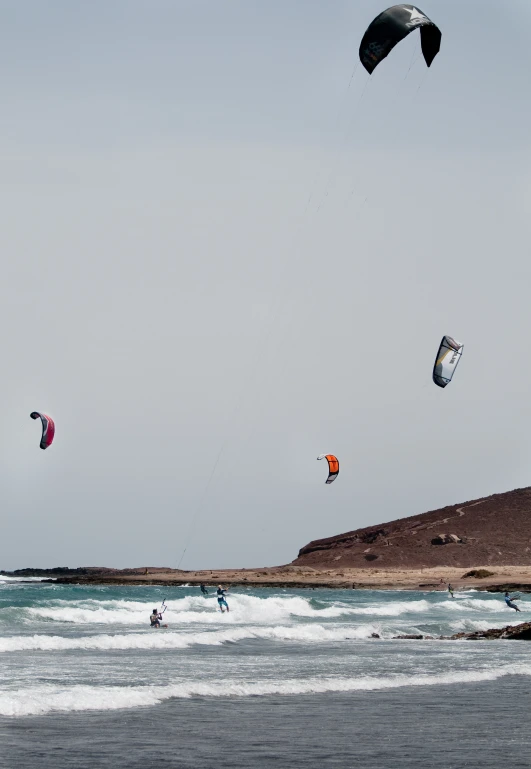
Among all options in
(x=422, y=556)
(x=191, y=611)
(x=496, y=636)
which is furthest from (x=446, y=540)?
(x=496, y=636)

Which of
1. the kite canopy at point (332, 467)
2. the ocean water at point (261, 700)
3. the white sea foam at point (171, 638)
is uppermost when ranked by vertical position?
the kite canopy at point (332, 467)

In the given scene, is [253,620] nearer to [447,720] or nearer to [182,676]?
[182,676]

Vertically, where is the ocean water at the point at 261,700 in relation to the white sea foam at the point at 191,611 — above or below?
below

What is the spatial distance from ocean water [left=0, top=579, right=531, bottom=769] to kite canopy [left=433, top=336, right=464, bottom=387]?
7.63 meters

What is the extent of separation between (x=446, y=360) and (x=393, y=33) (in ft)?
42.8

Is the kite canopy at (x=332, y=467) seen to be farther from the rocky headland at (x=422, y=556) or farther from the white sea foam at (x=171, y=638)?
the rocky headland at (x=422, y=556)

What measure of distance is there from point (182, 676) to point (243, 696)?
2.81m

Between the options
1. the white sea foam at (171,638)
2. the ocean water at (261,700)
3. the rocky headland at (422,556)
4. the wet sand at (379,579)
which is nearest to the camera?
the ocean water at (261,700)

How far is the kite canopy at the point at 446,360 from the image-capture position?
104ft

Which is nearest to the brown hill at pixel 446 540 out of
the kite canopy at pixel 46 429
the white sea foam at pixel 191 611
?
the white sea foam at pixel 191 611

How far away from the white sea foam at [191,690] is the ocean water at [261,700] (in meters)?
0.03

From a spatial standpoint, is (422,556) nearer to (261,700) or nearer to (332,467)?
(332,467)

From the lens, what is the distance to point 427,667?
20609mm

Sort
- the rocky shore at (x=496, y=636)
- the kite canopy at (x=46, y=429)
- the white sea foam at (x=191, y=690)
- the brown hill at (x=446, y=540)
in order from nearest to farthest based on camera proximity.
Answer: the white sea foam at (x=191, y=690) → the rocky shore at (x=496, y=636) → the kite canopy at (x=46, y=429) → the brown hill at (x=446, y=540)
